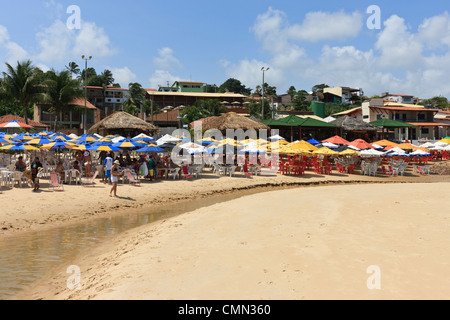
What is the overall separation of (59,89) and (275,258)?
35.6 meters

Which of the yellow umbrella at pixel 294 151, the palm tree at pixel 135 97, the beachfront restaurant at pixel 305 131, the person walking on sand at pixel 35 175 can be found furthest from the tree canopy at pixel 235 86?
the person walking on sand at pixel 35 175

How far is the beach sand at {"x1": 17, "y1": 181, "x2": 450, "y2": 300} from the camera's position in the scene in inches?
184

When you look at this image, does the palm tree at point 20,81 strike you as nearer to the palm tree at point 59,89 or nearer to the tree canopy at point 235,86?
the palm tree at point 59,89

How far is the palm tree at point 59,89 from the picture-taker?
35375 mm

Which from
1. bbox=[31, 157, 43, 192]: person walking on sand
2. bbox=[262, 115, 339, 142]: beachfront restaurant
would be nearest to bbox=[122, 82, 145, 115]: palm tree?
bbox=[262, 115, 339, 142]: beachfront restaurant

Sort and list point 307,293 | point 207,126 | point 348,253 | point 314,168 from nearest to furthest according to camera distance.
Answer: point 307,293, point 348,253, point 314,168, point 207,126

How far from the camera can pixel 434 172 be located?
1012 inches

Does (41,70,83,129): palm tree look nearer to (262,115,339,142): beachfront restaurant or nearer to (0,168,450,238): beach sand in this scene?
(262,115,339,142): beachfront restaurant

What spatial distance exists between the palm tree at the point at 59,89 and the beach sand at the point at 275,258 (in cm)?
3039

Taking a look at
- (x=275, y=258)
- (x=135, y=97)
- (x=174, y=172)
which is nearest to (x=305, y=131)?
(x=174, y=172)

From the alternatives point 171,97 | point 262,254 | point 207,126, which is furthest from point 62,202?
point 171,97

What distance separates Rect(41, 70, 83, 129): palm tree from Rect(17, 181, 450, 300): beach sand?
3039 centimetres
